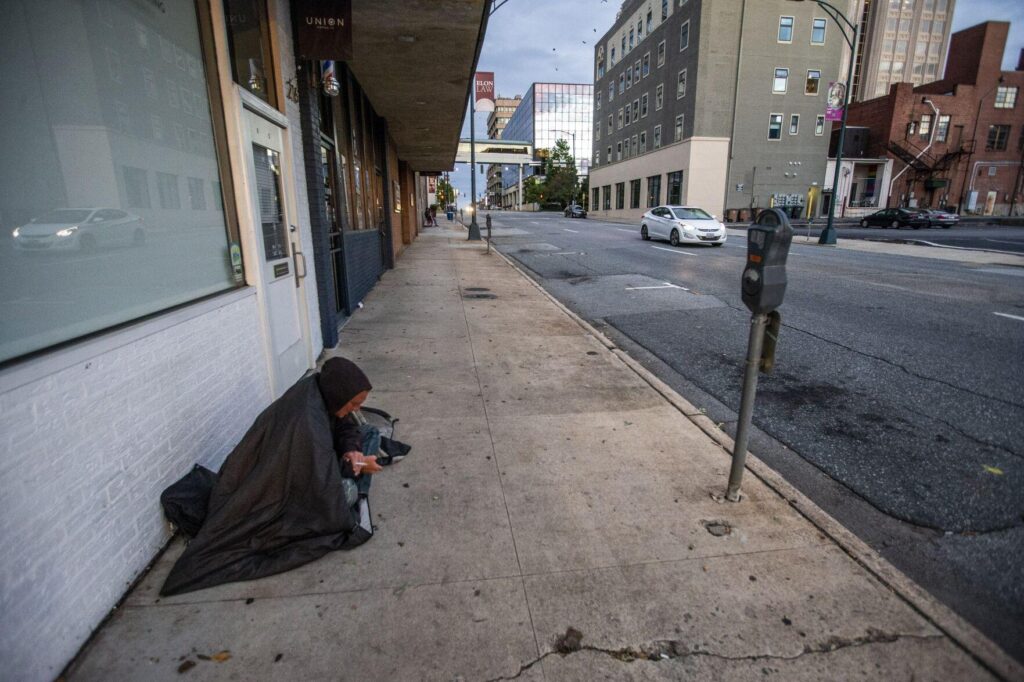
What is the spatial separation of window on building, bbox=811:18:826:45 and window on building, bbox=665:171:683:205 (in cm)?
1351

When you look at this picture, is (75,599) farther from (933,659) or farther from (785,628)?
(933,659)

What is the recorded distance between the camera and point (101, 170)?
236cm

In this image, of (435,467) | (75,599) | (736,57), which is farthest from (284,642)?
(736,57)

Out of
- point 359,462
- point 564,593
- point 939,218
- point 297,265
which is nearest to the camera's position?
point 564,593

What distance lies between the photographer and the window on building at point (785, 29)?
3872 cm

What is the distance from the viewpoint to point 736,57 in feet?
128

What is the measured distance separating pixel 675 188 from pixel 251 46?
4284 centimetres

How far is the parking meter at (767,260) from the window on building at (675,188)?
4157 cm

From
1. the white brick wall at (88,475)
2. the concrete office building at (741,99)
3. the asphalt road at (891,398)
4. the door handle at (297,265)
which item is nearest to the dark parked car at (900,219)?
the concrete office building at (741,99)

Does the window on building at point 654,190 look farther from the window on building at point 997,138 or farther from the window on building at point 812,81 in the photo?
the window on building at point 997,138

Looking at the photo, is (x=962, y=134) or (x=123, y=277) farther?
(x=962, y=134)

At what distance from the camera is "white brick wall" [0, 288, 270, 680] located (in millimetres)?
1749

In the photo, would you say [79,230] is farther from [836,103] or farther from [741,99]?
[741,99]

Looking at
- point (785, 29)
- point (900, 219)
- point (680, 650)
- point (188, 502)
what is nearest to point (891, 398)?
point (680, 650)
